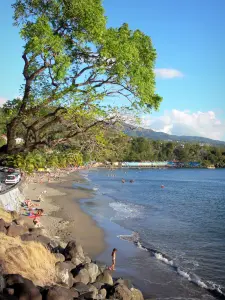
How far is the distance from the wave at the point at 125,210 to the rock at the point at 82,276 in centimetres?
2733

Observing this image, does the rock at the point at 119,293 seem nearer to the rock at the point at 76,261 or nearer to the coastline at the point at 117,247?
the rock at the point at 76,261

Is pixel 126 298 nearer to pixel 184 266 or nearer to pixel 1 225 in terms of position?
pixel 1 225

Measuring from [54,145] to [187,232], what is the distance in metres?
32.3

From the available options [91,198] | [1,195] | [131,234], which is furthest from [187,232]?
[91,198]

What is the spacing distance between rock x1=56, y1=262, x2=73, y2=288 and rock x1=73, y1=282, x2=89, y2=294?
0.86ft

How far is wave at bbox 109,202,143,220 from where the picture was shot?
149 ft

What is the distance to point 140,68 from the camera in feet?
24.3

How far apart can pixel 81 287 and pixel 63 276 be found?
997 millimetres

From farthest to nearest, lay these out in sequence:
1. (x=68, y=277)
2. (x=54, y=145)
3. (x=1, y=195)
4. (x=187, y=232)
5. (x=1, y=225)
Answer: (x=187, y=232), (x=1, y=195), (x=1, y=225), (x=68, y=277), (x=54, y=145)

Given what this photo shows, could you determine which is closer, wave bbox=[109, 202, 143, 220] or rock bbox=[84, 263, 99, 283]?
rock bbox=[84, 263, 99, 283]

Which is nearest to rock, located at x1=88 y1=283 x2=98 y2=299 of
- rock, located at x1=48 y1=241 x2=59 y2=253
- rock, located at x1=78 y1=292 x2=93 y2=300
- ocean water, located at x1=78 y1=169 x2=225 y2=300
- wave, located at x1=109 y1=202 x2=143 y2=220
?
rock, located at x1=78 y1=292 x2=93 y2=300

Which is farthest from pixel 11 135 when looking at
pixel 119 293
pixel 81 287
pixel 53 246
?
pixel 53 246

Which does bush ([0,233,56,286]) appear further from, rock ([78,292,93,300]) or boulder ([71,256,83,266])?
boulder ([71,256,83,266])

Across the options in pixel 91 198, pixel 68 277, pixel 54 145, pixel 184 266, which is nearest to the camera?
pixel 54 145
